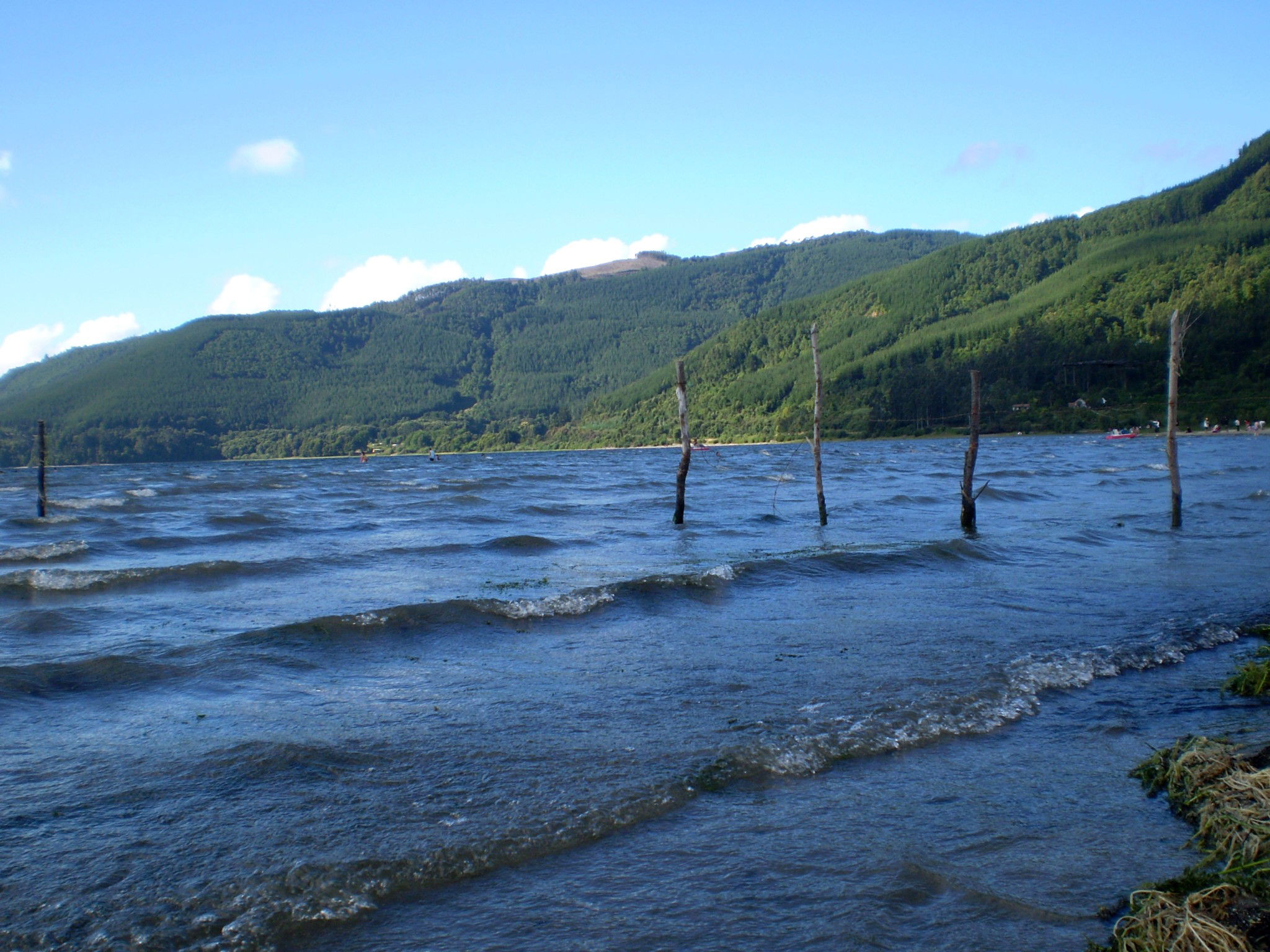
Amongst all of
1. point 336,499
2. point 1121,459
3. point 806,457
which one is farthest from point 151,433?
point 1121,459

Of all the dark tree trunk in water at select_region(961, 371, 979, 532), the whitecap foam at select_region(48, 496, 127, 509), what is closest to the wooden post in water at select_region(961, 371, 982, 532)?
the dark tree trunk in water at select_region(961, 371, 979, 532)

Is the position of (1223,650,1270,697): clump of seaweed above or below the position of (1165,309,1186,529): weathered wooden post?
below

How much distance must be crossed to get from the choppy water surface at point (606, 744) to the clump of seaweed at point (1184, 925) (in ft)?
1.45

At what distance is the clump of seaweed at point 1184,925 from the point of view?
3.57 metres

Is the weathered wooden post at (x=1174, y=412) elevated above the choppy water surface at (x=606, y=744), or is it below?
above

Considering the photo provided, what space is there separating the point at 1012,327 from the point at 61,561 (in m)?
164

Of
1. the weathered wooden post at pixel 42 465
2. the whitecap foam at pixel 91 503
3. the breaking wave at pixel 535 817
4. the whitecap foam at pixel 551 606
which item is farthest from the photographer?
the whitecap foam at pixel 91 503

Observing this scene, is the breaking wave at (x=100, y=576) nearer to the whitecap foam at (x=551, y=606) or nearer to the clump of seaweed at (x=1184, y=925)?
the whitecap foam at (x=551, y=606)

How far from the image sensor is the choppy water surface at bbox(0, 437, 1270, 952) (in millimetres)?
4805

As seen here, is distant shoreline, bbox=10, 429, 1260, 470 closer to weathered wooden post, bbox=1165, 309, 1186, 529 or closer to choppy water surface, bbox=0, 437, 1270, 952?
weathered wooden post, bbox=1165, 309, 1186, 529

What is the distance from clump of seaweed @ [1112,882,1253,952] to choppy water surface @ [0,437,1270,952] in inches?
17.4

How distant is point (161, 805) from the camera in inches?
251

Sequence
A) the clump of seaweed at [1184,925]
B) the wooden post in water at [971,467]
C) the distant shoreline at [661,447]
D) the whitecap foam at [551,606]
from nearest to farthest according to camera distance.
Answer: the clump of seaweed at [1184,925] → the whitecap foam at [551,606] → the wooden post in water at [971,467] → the distant shoreline at [661,447]

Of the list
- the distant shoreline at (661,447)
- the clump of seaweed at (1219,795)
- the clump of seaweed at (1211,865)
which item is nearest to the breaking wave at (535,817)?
the clump of seaweed at (1219,795)
